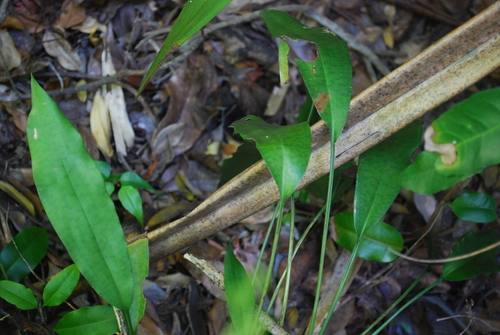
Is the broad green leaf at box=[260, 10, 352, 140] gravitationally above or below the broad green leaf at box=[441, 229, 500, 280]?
above

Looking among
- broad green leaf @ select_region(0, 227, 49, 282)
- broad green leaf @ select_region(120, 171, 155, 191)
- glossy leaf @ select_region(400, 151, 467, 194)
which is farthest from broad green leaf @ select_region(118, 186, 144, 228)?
glossy leaf @ select_region(400, 151, 467, 194)

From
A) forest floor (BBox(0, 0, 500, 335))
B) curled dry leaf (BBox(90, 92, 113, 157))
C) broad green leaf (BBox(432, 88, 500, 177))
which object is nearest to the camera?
broad green leaf (BBox(432, 88, 500, 177))

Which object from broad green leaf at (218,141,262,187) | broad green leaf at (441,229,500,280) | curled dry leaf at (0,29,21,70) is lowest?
broad green leaf at (441,229,500,280)

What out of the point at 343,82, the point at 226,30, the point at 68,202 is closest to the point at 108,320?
the point at 68,202

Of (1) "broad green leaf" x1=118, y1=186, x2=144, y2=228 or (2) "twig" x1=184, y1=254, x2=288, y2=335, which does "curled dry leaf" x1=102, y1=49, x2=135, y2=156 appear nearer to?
(1) "broad green leaf" x1=118, y1=186, x2=144, y2=228

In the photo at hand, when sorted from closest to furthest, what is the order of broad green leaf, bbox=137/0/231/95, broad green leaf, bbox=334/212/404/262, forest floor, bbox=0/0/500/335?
1. broad green leaf, bbox=137/0/231/95
2. broad green leaf, bbox=334/212/404/262
3. forest floor, bbox=0/0/500/335

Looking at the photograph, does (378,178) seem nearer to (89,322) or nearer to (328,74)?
(328,74)

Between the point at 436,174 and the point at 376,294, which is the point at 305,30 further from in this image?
the point at 376,294

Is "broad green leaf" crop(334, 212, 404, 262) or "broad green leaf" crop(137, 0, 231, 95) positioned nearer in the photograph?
"broad green leaf" crop(137, 0, 231, 95)
